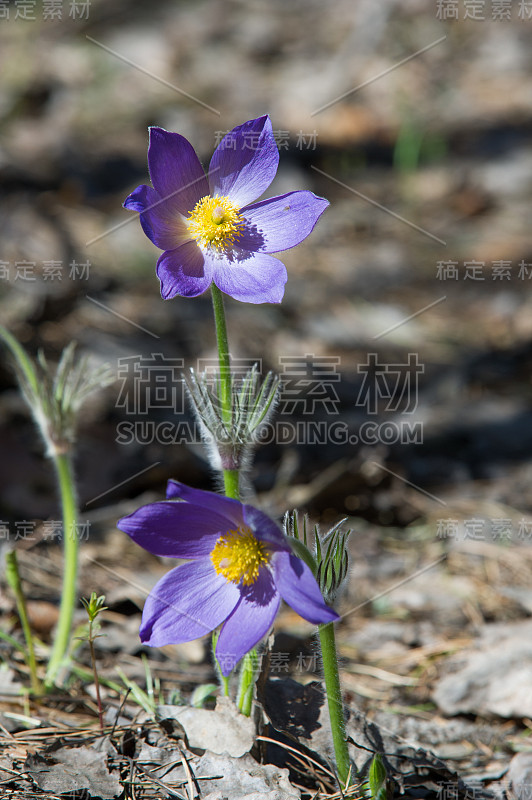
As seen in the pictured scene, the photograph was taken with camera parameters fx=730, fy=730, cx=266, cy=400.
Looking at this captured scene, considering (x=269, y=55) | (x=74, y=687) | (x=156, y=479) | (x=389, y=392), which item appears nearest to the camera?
(x=74, y=687)

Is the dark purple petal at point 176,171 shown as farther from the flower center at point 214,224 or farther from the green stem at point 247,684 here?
the green stem at point 247,684

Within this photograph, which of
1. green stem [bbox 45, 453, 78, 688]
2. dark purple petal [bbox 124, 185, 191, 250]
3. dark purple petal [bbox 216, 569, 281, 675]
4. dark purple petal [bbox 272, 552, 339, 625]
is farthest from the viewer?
green stem [bbox 45, 453, 78, 688]

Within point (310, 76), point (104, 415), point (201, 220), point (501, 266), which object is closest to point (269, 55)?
point (310, 76)

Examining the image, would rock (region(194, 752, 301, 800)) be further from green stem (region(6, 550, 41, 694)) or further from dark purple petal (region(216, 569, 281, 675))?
green stem (region(6, 550, 41, 694))

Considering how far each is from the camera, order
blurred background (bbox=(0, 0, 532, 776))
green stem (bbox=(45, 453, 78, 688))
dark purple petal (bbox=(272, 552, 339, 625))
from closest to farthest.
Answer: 1. dark purple petal (bbox=(272, 552, 339, 625))
2. green stem (bbox=(45, 453, 78, 688))
3. blurred background (bbox=(0, 0, 532, 776))

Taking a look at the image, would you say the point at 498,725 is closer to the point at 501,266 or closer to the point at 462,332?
the point at 462,332

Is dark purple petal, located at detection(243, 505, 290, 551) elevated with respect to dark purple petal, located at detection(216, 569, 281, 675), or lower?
elevated

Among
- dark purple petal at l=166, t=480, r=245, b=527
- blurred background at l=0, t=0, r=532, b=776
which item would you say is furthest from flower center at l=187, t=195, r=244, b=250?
blurred background at l=0, t=0, r=532, b=776
